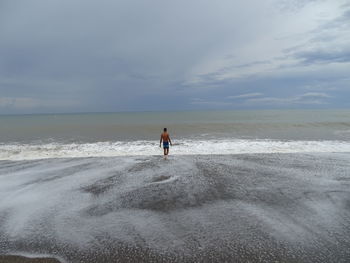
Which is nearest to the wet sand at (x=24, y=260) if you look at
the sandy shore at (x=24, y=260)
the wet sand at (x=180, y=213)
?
the sandy shore at (x=24, y=260)

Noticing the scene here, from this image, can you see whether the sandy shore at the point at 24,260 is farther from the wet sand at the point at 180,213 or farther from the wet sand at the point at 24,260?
the wet sand at the point at 180,213

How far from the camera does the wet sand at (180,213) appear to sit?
4.53 metres

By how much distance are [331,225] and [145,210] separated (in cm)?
498

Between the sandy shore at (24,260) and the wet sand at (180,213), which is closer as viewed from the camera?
the sandy shore at (24,260)

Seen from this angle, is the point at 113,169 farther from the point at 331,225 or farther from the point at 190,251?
the point at 331,225

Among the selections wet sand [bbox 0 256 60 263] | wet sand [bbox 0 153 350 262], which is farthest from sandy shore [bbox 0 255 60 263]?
wet sand [bbox 0 153 350 262]

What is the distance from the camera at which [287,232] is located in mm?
5121

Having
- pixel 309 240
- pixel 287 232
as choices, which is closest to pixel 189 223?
pixel 287 232

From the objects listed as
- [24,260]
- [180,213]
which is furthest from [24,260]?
[180,213]

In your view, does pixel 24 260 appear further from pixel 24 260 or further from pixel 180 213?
pixel 180 213

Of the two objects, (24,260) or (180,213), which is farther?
(180,213)

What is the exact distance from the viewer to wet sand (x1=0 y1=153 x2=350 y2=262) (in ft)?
14.9

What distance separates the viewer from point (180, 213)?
20.1 ft

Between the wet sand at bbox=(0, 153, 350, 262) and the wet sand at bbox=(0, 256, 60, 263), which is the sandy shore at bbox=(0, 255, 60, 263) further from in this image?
the wet sand at bbox=(0, 153, 350, 262)
